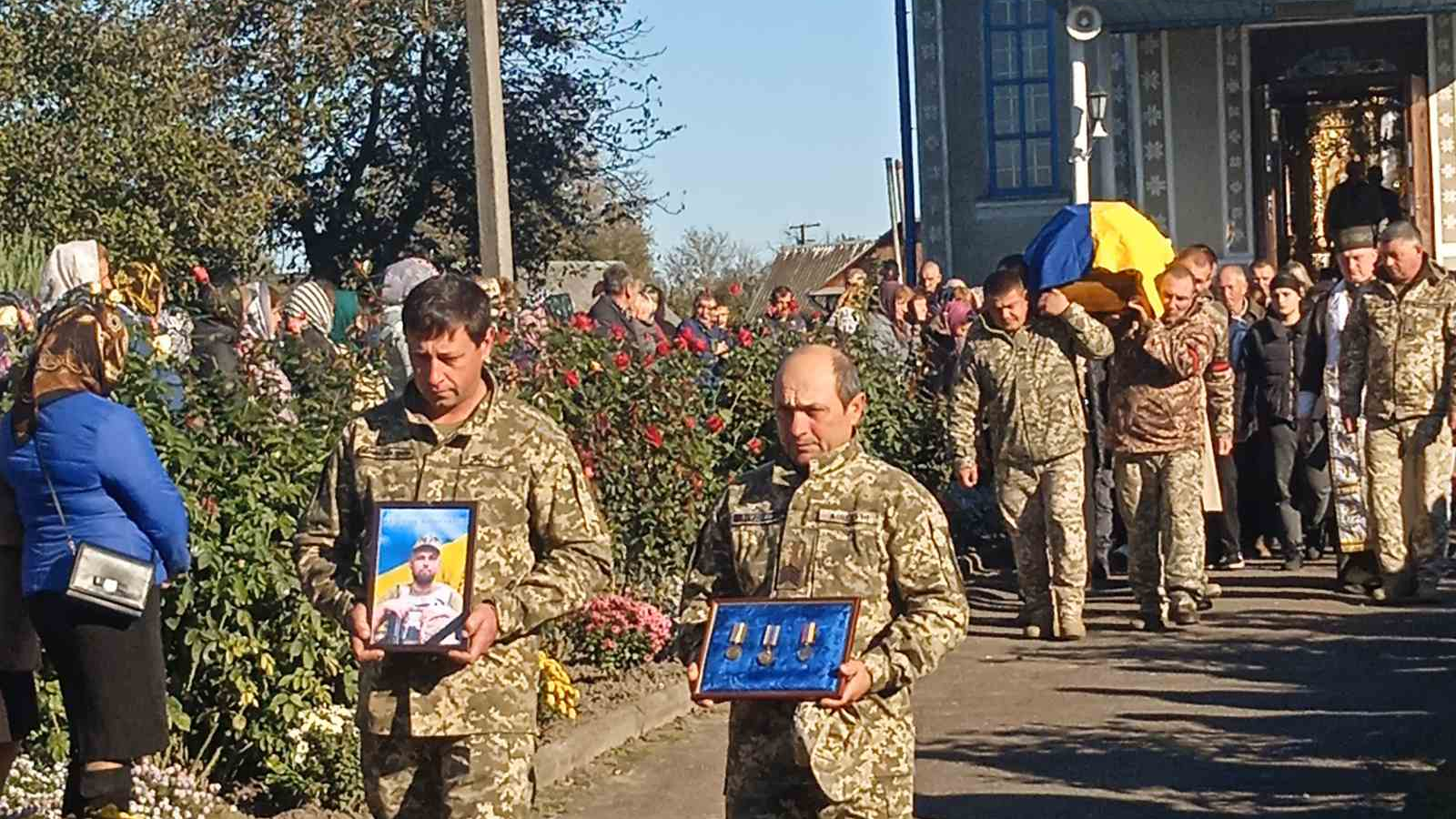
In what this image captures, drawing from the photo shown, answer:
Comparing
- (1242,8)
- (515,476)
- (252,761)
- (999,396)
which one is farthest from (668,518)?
(1242,8)

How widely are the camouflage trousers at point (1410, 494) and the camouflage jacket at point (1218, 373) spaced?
80cm

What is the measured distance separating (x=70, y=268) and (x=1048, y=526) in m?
4.95

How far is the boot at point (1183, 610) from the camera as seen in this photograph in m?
12.6

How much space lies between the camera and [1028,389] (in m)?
12.0

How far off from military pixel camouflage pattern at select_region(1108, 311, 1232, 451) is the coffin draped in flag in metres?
0.46

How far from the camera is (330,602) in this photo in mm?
5812

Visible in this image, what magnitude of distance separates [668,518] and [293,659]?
3.56 meters

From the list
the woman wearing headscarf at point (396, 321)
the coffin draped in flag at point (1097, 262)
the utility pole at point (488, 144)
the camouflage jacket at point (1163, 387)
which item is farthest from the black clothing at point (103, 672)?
the utility pole at point (488, 144)

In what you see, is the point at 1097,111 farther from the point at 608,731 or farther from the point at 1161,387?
the point at 608,731

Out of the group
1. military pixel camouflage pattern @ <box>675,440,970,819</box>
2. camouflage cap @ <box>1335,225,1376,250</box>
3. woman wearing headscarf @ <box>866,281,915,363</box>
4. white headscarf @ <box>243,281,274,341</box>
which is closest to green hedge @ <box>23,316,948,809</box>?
white headscarf @ <box>243,281,274,341</box>

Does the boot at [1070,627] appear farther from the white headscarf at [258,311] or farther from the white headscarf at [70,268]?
the white headscarf at [70,268]

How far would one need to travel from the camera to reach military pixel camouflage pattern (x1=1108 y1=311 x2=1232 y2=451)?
1234 cm

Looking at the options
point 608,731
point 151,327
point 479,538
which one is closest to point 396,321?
point 151,327

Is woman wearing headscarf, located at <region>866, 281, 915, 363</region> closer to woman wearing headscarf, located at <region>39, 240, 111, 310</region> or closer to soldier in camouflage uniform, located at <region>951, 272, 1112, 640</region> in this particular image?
soldier in camouflage uniform, located at <region>951, 272, 1112, 640</region>
